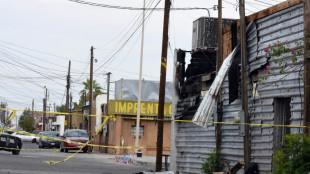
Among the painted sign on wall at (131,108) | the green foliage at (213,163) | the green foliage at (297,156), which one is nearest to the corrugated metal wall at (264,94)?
the green foliage at (213,163)

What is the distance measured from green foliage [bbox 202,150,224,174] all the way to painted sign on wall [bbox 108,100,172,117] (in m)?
27.0

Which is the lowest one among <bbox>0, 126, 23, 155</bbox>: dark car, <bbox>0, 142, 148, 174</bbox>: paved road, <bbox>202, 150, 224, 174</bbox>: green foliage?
<bbox>0, 142, 148, 174</bbox>: paved road

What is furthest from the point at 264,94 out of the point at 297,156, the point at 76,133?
the point at 76,133

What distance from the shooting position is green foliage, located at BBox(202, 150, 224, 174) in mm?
18234

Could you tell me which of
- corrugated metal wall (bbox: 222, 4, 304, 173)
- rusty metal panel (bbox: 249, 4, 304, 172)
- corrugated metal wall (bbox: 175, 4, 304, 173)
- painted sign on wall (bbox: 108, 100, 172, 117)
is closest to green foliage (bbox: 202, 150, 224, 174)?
corrugated metal wall (bbox: 175, 4, 304, 173)

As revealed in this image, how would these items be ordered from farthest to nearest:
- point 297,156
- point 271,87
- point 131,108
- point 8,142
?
point 131,108
point 8,142
point 271,87
point 297,156

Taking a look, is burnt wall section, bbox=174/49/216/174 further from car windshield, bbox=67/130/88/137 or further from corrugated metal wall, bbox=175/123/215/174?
car windshield, bbox=67/130/88/137

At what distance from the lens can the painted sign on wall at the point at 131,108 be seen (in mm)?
45469

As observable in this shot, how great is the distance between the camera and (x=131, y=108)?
151 ft

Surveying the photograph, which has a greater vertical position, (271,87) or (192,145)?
(271,87)

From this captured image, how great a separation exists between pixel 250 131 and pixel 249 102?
866 millimetres

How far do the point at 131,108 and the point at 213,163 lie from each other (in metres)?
27.7

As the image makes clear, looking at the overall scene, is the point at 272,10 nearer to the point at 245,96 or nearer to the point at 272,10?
the point at 272,10

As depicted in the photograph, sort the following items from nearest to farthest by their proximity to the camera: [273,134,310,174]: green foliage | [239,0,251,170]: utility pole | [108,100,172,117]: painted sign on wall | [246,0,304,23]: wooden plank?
[273,134,310,174]: green foliage < [246,0,304,23]: wooden plank < [239,0,251,170]: utility pole < [108,100,172,117]: painted sign on wall
